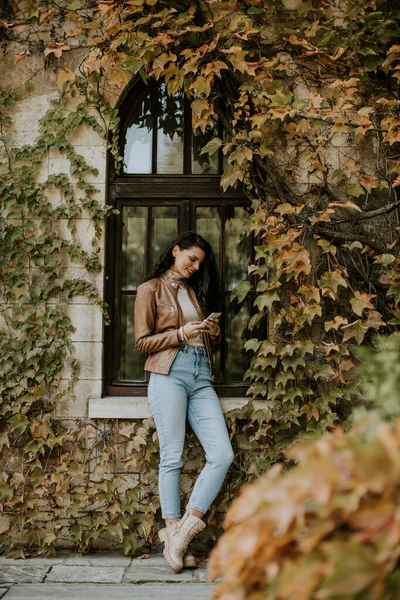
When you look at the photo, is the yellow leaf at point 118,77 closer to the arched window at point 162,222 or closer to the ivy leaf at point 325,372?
the arched window at point 162,222

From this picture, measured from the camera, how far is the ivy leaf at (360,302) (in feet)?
12.2

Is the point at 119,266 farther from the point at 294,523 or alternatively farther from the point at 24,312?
the point at 294,523

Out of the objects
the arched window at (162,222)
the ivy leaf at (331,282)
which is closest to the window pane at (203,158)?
the arched window at (162,222)

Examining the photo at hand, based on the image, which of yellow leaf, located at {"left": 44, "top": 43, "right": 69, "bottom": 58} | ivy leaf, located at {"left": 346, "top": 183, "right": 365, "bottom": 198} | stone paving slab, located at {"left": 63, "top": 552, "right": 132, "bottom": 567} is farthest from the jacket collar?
stone paving slab, located at {"left": 63, "top": 552, "right": 132, "bottom": 567}

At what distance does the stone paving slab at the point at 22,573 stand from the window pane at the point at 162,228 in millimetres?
2156

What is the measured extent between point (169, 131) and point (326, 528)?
3.63 m

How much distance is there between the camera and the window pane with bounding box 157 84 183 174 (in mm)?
4309

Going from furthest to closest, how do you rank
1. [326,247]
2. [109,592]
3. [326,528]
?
[326,247] < [109,592] < [326,528]

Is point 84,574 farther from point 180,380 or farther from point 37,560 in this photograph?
point 180,380

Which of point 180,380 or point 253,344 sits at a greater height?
point 253,344

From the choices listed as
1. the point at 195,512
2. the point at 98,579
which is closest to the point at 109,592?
the point at 98,579

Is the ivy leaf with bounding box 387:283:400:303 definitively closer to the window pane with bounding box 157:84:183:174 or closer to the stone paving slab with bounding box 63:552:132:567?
the window pane with bounding box 157:84:183:174

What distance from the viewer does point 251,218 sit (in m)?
3.88

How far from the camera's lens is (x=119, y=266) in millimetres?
4207
